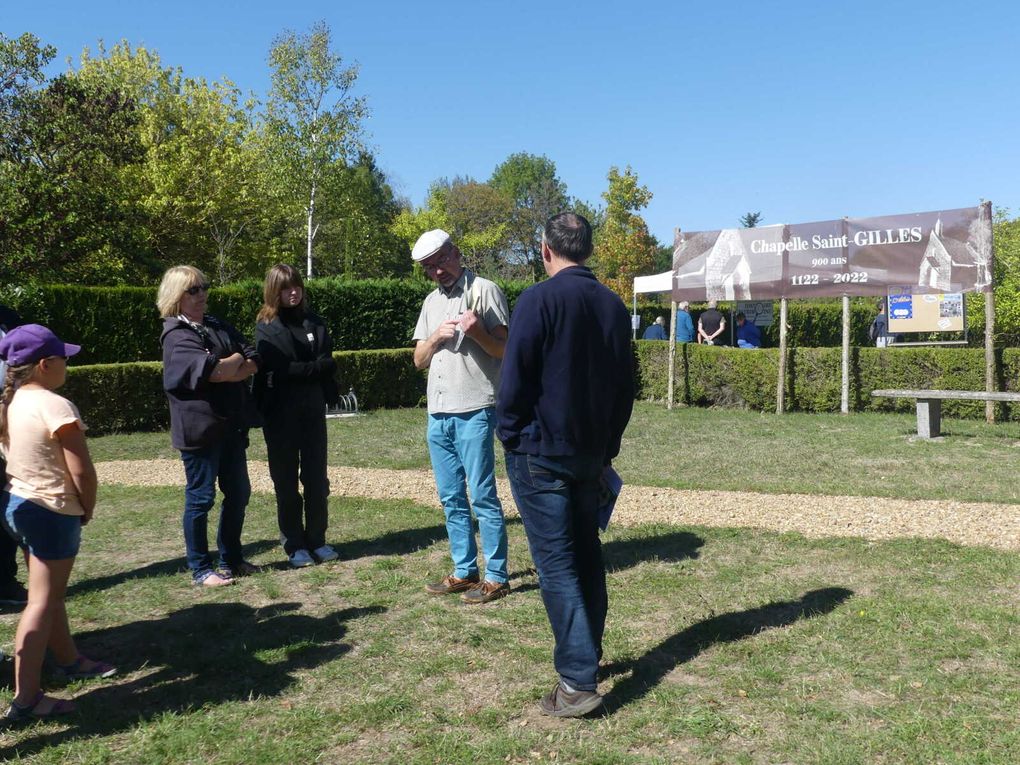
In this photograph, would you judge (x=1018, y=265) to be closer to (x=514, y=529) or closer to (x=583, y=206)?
(x=514, y=529)

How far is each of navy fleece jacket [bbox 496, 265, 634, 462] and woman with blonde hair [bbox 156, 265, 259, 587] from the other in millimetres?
2215

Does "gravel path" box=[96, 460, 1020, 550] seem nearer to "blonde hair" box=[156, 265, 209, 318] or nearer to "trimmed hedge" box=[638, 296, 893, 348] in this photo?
"blonde hair" box=[156, 265, 209, 318]

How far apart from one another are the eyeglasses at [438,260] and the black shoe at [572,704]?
2253 millimetres

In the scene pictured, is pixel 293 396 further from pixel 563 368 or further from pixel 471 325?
pixel 563 368

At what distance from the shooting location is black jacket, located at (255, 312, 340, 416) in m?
5.39

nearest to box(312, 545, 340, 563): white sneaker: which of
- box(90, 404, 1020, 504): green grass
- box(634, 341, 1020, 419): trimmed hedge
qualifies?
box(90, 404, 1020, 504): green grass

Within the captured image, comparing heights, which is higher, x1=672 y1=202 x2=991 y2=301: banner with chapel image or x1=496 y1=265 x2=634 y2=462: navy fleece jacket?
x1=672 y1=202 x2=991 y2=301: banner with chapel image

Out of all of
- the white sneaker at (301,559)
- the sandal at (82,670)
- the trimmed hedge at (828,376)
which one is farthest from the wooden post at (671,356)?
the sandal at (82,670)

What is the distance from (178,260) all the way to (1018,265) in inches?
1032

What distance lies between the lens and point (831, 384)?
1399cm

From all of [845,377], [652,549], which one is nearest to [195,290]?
[652,549]

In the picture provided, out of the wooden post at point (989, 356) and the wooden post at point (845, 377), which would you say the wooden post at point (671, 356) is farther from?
the wooden post at point (989, 356)

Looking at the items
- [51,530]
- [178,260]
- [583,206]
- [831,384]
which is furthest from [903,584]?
[583,206]

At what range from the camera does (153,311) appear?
14703 mm
